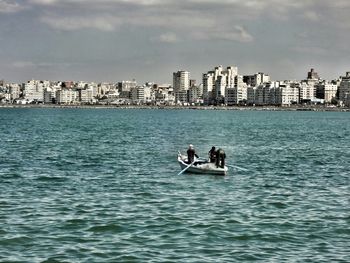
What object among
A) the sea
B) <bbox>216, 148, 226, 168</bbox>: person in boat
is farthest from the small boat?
the sea

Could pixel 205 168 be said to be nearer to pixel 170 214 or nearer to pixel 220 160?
pixel 220 160

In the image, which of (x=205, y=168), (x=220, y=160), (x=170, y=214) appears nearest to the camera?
(x=170, y=214)

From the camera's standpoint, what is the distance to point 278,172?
4291 centimetres

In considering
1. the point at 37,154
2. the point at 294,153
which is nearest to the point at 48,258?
the point at 37,154

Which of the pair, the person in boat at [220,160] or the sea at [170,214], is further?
the person in boat at [220,160]

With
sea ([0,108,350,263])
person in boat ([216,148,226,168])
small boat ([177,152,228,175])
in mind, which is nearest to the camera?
sea ([0,108,350,263])

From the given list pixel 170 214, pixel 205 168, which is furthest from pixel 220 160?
pixel 170 214

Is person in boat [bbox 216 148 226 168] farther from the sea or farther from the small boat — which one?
the sea

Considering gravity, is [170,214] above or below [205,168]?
below

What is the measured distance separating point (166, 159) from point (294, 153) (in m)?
15.3

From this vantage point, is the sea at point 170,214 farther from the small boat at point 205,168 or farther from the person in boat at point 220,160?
the person in boat at point 220,160

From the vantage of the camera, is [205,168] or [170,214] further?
[205,168]

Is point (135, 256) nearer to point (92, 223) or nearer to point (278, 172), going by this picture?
point (92, 223)

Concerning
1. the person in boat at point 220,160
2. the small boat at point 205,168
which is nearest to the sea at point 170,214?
the small boat at point 205,168
